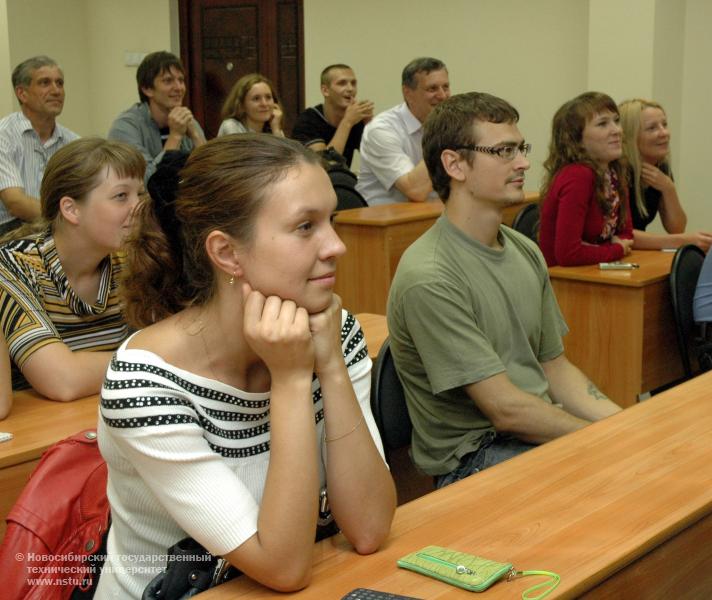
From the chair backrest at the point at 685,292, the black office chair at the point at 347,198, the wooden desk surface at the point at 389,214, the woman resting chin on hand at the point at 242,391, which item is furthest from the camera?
the black office chair at the point at 347,198

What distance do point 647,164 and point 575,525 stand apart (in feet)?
11.0

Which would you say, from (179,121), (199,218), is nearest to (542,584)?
(199,218)

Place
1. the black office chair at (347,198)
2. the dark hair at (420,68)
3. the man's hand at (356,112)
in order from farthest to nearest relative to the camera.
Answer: the man's hand at (356,112) < the dark hair at (420,68) < the black office chair at (347,198)

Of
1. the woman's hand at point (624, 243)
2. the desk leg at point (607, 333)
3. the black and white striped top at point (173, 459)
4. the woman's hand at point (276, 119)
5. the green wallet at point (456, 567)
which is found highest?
the woman's hand at point (276, 119)

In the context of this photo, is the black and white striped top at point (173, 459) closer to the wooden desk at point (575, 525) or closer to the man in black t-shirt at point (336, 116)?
the wooden desk at point (575, 525)

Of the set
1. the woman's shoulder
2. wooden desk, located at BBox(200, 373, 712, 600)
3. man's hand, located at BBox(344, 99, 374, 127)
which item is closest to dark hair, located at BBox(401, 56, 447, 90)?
man's hand, located at BBox(344, 99, 374, 127)

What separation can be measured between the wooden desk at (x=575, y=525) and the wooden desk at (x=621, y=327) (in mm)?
1762

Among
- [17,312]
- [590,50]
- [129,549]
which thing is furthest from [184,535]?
[590,50]

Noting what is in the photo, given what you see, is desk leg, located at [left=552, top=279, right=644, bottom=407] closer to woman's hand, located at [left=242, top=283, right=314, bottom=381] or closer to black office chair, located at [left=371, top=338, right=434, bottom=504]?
black office chair, located at [left=371, top=338, right=434, bottom=504]

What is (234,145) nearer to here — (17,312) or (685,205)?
(17,312)

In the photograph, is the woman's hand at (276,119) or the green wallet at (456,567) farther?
the woman's hand at (276,119)

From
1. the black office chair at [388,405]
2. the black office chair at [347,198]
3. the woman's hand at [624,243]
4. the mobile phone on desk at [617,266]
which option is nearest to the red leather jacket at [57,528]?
the black office chair at [388,405]

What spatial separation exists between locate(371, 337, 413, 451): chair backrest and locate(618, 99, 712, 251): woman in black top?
2425 millimetres

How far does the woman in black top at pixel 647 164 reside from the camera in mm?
4371
